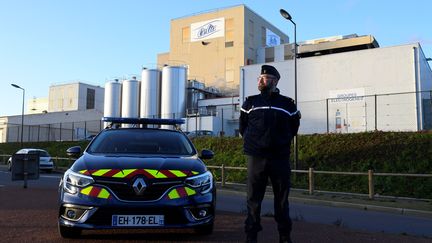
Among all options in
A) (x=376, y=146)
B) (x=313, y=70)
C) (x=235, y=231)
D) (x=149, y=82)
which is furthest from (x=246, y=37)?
(x=235, y=231)

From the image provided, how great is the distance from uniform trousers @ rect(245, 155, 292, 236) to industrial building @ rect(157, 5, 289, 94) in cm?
5493

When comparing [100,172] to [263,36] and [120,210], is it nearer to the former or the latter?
[120,210]

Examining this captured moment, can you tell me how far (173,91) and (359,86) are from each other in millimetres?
22370

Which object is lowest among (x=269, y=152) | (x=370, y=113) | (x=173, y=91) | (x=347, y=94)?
(x=269, y=152)

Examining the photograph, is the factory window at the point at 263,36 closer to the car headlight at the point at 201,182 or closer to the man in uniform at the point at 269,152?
the car headlight at the point at 201,182

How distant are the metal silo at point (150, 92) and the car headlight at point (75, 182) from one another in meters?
46.5

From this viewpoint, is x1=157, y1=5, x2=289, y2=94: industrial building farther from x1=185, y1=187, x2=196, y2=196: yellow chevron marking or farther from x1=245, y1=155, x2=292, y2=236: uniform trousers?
x1=245, y1=155, x2=292, y2=236: uniform trousers

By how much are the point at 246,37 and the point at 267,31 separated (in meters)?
7.80

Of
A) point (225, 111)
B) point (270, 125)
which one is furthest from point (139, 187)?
point (225, 111)

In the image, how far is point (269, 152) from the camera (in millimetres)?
4996

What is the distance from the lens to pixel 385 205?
13438mm

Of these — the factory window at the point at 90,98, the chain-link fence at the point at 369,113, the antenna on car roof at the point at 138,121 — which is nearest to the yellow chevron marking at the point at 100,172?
the antenna on car roof at the point at 138,121

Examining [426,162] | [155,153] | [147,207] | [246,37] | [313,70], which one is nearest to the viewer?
[147,207]

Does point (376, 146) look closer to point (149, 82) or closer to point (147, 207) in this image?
point (147, 207)
